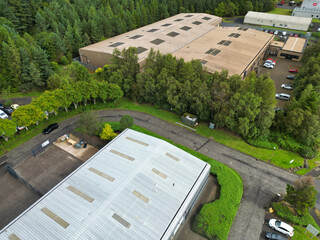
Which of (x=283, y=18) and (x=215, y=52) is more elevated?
(x=283, y=18)

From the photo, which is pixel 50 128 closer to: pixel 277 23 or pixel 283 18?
pixel 277 23

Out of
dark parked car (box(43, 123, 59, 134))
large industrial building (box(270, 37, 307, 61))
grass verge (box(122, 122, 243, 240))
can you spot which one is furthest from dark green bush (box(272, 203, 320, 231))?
large industrial building (box(270, 37, 307, 61))

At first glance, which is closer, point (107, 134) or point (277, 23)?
point (107, 134)

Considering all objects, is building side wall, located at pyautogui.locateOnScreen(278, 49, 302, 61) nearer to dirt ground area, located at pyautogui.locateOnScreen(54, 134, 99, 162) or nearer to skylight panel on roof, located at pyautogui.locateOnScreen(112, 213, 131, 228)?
dirt ground area, located at pyautogui.locateOnScreen(54, 134, 99, 162)

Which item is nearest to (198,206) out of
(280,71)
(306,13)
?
(280,71)

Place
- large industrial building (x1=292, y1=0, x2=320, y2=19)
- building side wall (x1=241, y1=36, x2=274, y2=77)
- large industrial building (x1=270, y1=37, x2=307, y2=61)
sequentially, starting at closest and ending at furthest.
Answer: building side wall (x1=241, y1=36, x2=274, y2=77), large industrial building (x1=270, y1=37, x2=307, y2=61), large industrial building (x1=292, y1=0, x2=320, y2=19)

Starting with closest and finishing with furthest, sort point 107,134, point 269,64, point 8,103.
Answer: point 107,134
point 8,103
point 269,64

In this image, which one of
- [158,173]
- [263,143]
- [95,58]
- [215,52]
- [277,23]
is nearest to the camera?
[158,173]
